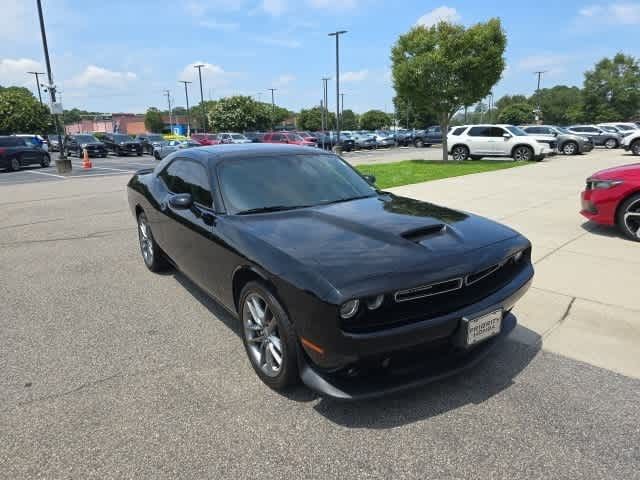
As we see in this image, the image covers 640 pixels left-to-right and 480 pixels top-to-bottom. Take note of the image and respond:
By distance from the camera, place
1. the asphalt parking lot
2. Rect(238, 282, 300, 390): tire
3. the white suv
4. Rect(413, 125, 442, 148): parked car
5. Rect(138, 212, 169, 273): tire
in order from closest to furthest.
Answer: the asphalt parking lot → Rect(238, 282, 300, 390): tire → Rect(138, 212, 169, 273): tire → the white suv → Rect(413, 125, 442, 148): parked car

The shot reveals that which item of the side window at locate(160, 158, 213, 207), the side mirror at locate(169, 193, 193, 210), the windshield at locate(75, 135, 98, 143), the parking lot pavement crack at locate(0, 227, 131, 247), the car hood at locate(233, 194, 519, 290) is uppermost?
the windshield at locate(75, 135, 98, 143)

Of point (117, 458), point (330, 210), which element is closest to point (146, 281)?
point (330, 210)

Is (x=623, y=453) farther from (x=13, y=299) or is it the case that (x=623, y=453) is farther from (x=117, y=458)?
(x=13, y=299)

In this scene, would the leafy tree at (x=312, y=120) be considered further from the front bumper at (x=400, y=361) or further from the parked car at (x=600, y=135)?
the front bumper at (x=400, y=361)

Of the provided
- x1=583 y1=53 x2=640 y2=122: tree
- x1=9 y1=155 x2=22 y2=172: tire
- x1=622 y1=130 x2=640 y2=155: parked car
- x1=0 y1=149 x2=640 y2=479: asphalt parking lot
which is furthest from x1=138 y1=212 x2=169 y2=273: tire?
x1=583 y1=53 x2=640 y2=122: tree

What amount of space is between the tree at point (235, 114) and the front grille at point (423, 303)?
65.8 m

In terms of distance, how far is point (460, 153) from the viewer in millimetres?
22266

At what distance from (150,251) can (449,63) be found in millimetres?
17148

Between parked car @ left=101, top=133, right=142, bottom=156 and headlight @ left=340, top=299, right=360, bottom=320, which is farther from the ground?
parked car @ left=101, top=133, right=142, bottom=156

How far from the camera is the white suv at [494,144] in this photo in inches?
805

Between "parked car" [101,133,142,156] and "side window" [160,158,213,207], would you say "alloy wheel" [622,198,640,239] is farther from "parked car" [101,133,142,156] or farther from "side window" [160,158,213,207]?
"parked car" [101,133,142,156]

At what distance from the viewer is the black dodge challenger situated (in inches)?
94.7

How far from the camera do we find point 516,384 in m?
2.99

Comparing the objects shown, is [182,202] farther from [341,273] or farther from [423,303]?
[423,303]
